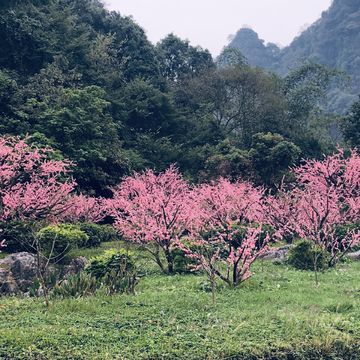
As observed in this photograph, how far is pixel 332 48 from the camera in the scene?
2712 inches

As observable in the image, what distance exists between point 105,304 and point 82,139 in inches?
637

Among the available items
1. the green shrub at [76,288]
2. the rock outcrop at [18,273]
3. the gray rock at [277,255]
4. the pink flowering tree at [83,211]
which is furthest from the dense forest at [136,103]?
the green shrub at [76,288]

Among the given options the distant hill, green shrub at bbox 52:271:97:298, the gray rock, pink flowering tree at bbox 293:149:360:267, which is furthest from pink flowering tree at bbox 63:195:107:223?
the distant hill

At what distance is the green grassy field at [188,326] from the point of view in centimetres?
506

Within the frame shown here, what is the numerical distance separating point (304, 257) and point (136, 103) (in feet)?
71.0

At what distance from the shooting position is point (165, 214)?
35.6 ft

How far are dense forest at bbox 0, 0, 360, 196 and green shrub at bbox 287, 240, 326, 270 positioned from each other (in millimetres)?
11845

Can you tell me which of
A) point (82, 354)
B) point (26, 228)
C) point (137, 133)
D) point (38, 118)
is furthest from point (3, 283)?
point (137, 133)

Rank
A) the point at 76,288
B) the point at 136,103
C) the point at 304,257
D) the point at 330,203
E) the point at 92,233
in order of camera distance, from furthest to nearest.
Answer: the point at 136,103 → the point at 92,233 → the point at 330,203 → the point at 304,257 → the point at 76,288

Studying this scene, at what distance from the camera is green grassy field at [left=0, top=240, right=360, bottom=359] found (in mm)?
5062

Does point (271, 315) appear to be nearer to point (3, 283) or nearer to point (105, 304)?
point (105, 304)

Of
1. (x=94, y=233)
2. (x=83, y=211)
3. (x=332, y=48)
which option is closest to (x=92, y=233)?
(x=94, y=233)

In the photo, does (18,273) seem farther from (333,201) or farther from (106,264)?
(333,201)

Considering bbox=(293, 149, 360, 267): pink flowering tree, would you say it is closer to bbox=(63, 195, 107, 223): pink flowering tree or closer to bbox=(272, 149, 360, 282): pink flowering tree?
bbox=(272, 149, 360, 282): pink flowering tree
